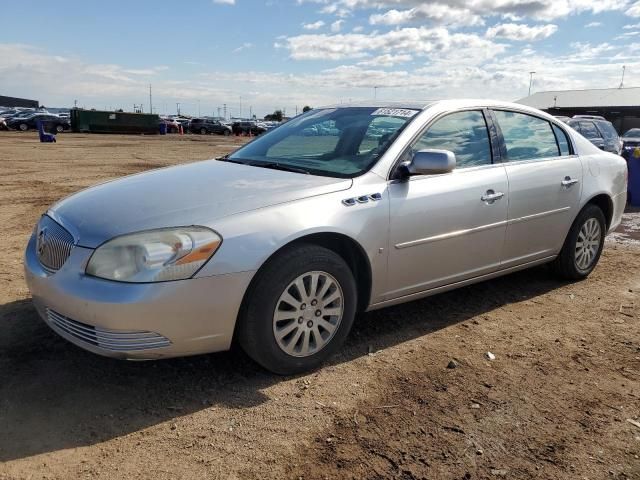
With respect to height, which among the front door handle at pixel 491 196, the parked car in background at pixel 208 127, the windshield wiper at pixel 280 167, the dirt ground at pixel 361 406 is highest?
the parked car in background at pixel 208 127

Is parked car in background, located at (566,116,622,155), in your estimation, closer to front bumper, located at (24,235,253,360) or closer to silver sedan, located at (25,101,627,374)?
silver sedan, located at (25,101,627,374)

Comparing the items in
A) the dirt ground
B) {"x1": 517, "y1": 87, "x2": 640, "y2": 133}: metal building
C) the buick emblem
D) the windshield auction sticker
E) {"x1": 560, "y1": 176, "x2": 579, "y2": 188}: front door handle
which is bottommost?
the dirt ground

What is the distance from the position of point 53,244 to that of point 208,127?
53.9 metres

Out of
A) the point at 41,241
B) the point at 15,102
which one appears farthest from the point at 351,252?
the point at 15,102

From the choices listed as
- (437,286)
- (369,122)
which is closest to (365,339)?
(437,286)

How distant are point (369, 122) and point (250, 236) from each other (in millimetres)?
1593

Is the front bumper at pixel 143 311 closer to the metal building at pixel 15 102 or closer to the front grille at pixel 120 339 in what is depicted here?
the front grille at pixel 120 339

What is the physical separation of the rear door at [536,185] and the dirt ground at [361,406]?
23.8 inches

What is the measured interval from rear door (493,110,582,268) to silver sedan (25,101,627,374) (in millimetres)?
14

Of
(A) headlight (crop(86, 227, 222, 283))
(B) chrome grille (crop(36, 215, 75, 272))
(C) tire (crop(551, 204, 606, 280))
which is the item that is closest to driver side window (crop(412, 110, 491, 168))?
(C) tire (crop(551, 204, 606, 280))

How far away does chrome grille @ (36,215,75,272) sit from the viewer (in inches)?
119

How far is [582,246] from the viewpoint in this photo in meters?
5.17

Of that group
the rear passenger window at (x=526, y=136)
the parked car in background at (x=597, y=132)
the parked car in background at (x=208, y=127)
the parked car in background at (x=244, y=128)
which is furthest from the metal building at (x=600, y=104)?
the rear passenger window at (x=526, y=136)

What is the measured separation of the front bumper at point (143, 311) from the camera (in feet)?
9.01
